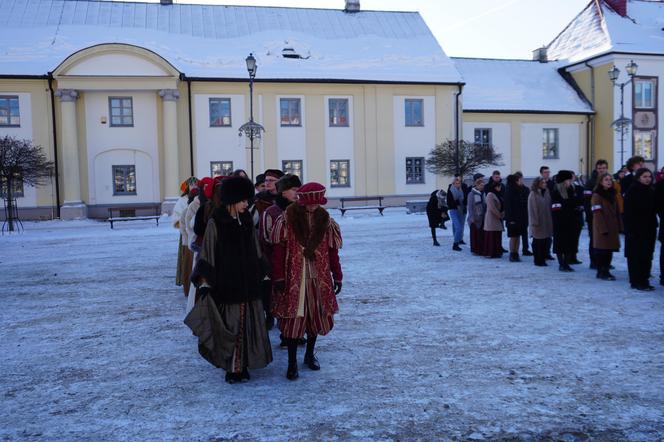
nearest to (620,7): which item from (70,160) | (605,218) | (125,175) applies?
(125,175)

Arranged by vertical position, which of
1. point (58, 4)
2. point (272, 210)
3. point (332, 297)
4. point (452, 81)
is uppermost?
point (58, 4)

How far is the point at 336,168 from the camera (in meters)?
32.0

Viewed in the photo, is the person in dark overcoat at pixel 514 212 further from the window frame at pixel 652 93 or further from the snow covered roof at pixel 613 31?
the window frame at pixel 652 93

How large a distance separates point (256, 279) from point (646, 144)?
39.1m

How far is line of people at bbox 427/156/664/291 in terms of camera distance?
8.79 metres

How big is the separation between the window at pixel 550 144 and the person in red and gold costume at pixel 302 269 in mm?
34922

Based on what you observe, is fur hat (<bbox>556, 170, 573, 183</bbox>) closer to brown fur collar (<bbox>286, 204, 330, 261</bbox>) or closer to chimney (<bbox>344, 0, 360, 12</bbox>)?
brown fur collar (<bbox>286, 204, 330, 261</bbox>)

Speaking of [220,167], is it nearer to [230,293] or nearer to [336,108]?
[336,108]

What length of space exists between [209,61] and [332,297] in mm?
27665

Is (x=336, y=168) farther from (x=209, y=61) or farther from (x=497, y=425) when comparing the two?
(x=497, y=425)

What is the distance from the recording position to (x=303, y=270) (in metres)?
5.19

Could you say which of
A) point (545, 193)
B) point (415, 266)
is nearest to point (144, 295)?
point (415, 266)

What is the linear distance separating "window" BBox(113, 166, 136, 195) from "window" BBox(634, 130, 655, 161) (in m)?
31.0

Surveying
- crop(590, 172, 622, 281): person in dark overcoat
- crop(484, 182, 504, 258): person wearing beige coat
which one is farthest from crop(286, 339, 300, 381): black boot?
crop(484, 182, 504, 258): person wearing beige coat
